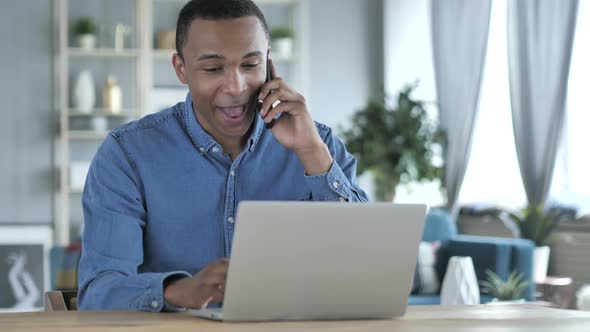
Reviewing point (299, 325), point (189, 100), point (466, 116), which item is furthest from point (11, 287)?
point (299, 325)

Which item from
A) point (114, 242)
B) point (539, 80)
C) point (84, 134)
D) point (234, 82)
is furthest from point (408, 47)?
point (114, 242)

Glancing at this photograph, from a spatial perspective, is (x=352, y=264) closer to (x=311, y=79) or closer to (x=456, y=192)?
(x=456, y=192)

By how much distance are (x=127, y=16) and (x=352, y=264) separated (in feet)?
21.6

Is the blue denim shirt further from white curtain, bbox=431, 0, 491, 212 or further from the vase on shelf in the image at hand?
the vase on shelf

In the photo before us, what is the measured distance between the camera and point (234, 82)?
2.07 meters

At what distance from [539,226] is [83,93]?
11.6ft

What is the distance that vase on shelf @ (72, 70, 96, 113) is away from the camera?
7539mm

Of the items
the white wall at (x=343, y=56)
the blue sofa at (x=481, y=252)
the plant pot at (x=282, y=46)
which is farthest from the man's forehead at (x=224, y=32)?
the white wall at (x=343, y=56)

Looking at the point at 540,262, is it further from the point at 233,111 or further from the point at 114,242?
the point at 114,242

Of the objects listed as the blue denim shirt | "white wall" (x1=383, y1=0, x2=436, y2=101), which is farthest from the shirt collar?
"white wall" (x1=383, y1=0, x2=436, y2=101)

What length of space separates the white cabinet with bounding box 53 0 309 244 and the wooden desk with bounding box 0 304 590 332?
6045 mm

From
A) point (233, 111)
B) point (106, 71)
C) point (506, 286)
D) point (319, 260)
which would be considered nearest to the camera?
point (319, 260)

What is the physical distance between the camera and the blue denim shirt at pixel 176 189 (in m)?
1.92

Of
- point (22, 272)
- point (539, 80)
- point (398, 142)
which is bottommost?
point (22, 272)
